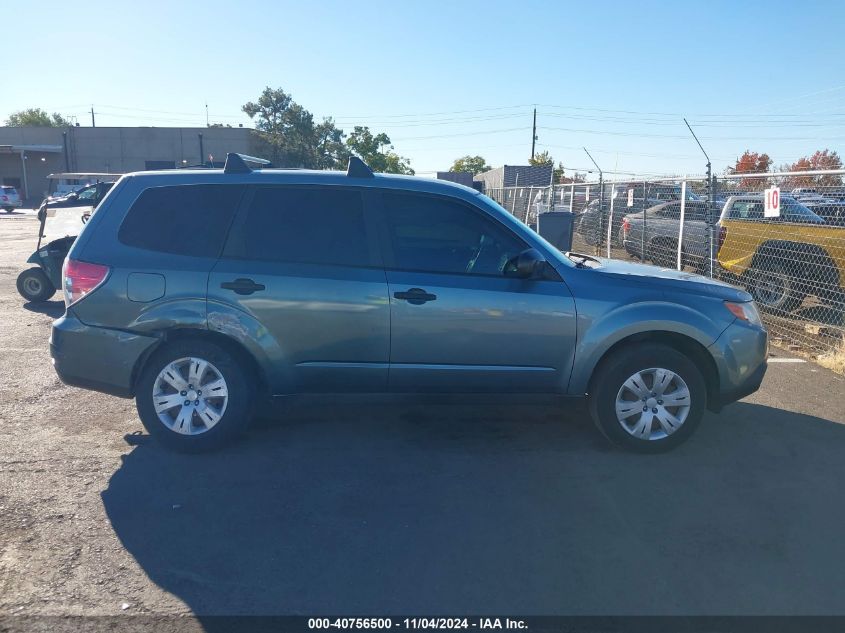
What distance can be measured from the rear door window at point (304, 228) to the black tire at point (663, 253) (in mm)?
8927

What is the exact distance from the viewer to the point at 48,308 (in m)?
10.8

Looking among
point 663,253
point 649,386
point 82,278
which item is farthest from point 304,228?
point 663,253

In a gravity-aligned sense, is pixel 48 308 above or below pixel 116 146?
below

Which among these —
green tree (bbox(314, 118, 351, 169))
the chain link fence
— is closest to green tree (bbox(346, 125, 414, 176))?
green tree (bbox(314, 118, 351, 169))

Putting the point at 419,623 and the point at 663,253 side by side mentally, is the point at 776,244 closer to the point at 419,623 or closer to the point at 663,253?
the point at 663,253

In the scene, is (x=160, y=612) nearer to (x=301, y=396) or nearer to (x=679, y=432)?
(x=301, y=396)

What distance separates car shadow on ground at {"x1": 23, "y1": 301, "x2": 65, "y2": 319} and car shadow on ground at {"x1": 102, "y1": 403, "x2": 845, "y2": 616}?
5953 millimetres

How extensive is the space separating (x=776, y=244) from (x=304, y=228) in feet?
25.1

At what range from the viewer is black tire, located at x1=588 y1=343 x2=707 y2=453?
5.07 metres

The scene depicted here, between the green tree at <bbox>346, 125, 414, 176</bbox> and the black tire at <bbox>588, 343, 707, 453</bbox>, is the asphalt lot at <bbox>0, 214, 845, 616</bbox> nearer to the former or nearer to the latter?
the black tire at <bbox>588, 343, 707, 453</bbox>

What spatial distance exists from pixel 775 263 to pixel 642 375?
20.6 feet

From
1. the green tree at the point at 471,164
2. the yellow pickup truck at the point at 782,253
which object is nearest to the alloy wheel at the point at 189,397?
the yellow pickup truck at the point at 782,253

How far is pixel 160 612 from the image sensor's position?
10.7ft

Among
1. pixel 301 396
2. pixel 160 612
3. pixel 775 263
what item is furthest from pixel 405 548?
pixel 775 263
